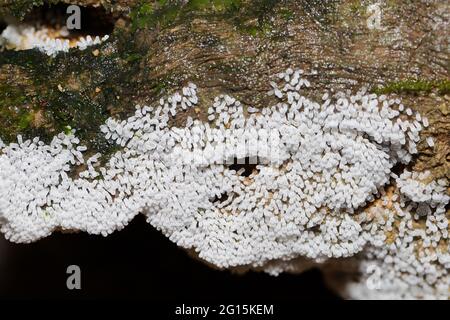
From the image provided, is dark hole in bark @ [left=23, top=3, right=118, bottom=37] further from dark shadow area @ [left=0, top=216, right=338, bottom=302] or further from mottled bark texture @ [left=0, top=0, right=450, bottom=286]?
dark shadow area @ [left=0, top=216, right=338, bottom=302]

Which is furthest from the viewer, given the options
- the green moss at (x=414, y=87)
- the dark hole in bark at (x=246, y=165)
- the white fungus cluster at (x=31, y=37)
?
the white fungus cluster at (x=31, y=37)

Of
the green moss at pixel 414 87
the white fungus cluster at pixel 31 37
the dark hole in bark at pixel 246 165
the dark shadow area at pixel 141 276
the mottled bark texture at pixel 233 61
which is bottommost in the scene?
the dark shadow area at pixel 141 276

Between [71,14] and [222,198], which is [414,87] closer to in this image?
[222,198]

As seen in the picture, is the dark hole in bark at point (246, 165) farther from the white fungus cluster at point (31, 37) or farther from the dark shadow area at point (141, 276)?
the dark shadow area at point (141, 276)

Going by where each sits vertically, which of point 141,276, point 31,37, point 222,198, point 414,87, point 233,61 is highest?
point 31,37

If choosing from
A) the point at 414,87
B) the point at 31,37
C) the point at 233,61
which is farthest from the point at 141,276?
the point at 414,87

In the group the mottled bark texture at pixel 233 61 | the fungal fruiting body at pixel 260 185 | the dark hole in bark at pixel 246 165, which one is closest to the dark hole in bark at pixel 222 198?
the fungal fruiting body at pixel 260 185

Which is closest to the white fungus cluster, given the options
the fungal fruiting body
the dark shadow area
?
the fungal fruiting body
